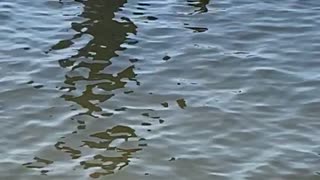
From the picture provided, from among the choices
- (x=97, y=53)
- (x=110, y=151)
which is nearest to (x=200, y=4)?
(x=97, y=53)

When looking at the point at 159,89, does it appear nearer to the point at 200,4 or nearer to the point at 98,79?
the point at 98,79

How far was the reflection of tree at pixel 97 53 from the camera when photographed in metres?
9.38

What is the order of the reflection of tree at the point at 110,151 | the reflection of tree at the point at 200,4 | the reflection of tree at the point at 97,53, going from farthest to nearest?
the reflection of tree at the point at 200,4 < the reflection of tree at the point at 97,53 < the reflection of tree at the point at 110,151

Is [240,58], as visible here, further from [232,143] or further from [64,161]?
[64,161]

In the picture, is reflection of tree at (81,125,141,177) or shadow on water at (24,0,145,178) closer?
reflection of tree at (81,125,141,177)

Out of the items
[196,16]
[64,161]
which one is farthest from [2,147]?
[196,16]

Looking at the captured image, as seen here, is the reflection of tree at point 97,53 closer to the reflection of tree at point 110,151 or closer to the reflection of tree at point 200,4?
the reflection of tree at point 110,151

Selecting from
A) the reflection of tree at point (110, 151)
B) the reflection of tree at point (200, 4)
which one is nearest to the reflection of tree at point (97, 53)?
the reflection of tree at point (110, 151)

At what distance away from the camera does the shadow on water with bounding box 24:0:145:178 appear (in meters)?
8.08

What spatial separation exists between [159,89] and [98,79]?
85 cm

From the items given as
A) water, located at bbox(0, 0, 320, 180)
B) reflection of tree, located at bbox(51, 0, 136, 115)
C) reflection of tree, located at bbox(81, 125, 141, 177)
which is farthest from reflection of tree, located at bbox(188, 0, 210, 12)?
reflection of tree, located at bbox(81, 125, 141, 177)

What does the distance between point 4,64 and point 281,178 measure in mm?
4372

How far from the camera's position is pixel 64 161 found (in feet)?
26.4

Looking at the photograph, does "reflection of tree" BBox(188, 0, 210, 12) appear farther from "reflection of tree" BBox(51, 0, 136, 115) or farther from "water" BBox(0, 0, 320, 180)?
"reflection of tree" BBox(51, 0, 136, 115)
